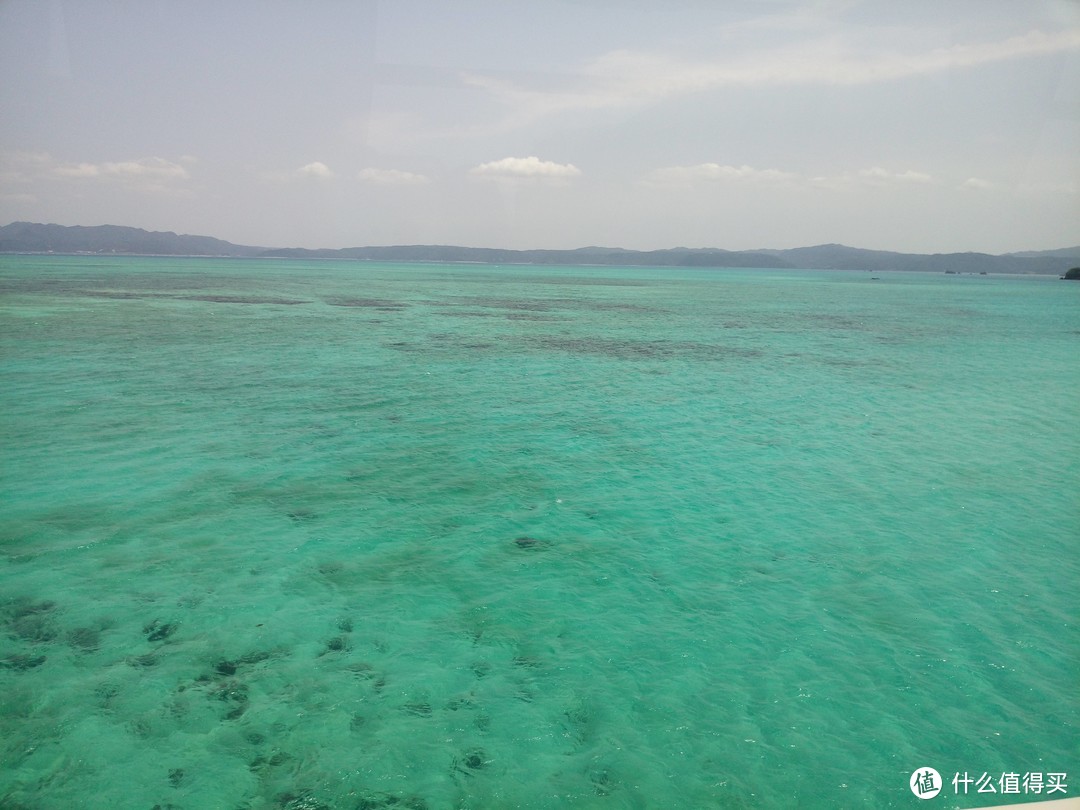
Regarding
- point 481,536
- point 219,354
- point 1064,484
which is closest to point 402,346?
point 219,354

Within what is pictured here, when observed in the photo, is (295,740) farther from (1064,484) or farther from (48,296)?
(48,296)

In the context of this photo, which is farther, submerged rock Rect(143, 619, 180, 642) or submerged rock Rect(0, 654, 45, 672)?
submerged rock Rect(143, 619, 180, 642)

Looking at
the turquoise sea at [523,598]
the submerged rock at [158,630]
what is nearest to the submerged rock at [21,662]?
the turquoise sea at [523,598]

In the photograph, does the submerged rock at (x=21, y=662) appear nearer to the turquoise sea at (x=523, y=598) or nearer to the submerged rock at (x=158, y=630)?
the turquoise sea at (x=523, y=598)

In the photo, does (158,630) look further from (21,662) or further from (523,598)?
(523,598)

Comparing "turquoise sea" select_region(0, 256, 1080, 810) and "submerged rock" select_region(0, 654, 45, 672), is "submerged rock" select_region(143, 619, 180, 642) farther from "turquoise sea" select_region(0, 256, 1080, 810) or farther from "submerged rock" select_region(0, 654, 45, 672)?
"submerged rock" select_region(0, 654, 45, 672)

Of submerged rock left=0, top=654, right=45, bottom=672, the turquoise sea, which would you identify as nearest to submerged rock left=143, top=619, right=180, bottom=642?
the turquoise sea

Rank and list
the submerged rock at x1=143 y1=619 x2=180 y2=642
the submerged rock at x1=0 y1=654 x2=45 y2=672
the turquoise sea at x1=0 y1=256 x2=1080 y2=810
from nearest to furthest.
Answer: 1. the turquoise sea at x1=0 y1=256 x2=1080 y2=810
2. the submerged rock at x1=0 y1=654 x2=45 y2=672
3. the submerged rock at x1=143 y1=619 x2=180 y2=642

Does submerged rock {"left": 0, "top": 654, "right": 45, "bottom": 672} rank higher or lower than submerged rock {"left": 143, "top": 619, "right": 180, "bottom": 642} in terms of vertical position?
lower

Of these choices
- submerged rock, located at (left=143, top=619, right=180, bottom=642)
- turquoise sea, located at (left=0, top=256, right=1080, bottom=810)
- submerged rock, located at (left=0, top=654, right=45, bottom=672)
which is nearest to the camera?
turquoise sea, located at (left=0, top=256, right=1080, bottom=810)
